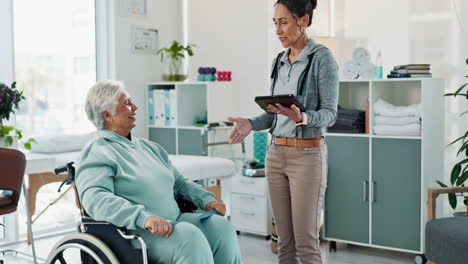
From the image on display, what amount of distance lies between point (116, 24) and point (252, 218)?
1971 millimetres

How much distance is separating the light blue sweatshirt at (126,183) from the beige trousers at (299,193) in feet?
0.99

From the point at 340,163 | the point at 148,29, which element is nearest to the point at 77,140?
the point at 148,29

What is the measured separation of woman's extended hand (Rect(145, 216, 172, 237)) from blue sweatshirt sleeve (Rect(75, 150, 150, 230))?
2 cm

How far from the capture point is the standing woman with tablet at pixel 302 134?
2.51 m

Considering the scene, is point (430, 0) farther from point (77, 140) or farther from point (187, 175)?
point (77, 140)

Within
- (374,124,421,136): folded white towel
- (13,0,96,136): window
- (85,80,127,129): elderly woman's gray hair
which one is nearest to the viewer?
(85,80,127,129): elderly woman's gray hair

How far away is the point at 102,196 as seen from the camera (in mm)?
2248

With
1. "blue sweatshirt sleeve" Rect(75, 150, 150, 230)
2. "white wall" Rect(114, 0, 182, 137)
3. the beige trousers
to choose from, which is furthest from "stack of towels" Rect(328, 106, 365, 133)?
"blue sweatshirt sleeve" Rect(75, 150, 150, 230)

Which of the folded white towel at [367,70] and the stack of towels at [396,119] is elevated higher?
the folded white towel at [367,70]

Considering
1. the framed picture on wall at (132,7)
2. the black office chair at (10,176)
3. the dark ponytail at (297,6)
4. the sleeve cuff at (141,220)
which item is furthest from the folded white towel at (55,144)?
the dark ponytail at (297,6)

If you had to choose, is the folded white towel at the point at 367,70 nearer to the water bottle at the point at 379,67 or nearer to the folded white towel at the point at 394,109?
the water bottle at the point at 379,67

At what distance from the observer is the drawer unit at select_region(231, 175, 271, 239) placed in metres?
4.49

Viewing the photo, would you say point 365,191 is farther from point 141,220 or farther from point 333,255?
point 141,220

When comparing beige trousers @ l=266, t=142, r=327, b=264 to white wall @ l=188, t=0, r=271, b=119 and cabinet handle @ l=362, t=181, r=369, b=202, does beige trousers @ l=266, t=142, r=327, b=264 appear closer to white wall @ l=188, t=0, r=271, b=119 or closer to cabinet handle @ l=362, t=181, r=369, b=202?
cabinet handle @ l=362, t=181, r=369, b=202
